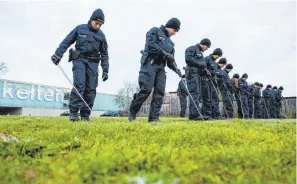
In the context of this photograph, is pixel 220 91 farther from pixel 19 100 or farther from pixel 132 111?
pixel 19 100

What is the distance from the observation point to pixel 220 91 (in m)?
12.0

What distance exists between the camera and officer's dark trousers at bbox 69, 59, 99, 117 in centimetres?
621

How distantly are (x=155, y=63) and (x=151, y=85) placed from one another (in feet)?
1.61

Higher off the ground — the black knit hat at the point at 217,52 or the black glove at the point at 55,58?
the black knit hat at the point at 217,52

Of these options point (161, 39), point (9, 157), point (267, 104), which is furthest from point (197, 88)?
point (267, 104)

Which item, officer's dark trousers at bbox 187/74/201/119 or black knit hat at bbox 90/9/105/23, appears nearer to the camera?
black knit hat at bbox 90/9/105/23

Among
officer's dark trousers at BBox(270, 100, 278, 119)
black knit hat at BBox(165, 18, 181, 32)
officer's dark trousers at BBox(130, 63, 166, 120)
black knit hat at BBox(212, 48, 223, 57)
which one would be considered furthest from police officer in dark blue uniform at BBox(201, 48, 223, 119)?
officer's dark trousers at BBox(270, 100, 278, 119)

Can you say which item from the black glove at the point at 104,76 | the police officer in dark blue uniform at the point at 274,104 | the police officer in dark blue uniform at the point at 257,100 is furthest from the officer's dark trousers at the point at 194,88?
the police officer in dark blue uniform at the point at 274,104

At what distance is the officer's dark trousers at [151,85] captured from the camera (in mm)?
6416

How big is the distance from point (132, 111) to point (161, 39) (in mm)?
1689

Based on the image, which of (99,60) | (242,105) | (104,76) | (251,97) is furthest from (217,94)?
(251,97)

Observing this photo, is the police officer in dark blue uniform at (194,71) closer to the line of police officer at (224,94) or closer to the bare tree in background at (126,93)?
the line of police officer at (224,94)

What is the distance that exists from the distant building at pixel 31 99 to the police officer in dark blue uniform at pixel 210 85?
32.1m

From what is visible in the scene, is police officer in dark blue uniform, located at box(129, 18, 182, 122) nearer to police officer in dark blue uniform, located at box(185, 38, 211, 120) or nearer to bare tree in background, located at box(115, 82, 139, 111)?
police officer in dark blue uniform, located at box(185, 38, 211, 120)
